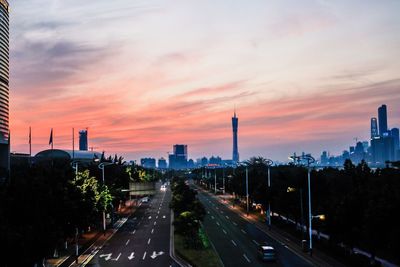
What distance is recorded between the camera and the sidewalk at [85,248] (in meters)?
47.0

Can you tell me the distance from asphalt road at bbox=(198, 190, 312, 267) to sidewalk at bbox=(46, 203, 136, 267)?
14046 millimetres

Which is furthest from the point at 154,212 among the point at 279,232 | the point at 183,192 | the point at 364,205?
the point at 364,205

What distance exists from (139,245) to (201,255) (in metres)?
11.6

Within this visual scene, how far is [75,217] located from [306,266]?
21.6 meters

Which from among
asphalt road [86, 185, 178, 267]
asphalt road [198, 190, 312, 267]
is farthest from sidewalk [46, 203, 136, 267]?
asphalt road [198, 190, 312, 267]

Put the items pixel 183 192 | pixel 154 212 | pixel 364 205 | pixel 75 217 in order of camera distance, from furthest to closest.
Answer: pixel 154 212 → pixel 183 192 → pixel 75 217 → pixel 364 205

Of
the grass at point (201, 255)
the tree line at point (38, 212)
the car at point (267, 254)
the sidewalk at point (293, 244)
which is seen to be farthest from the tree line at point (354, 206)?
the tree line at point (38, 212)

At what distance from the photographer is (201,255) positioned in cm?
4900

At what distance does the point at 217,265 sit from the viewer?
44031 mm

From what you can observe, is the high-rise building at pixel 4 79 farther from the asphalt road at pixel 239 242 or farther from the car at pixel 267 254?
the car at pixel 267 254

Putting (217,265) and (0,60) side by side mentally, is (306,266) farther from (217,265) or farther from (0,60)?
(0,60)

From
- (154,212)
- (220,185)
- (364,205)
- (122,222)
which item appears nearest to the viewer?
(364,205)

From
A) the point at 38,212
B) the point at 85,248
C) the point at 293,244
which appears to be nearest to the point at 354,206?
the point at 293,244

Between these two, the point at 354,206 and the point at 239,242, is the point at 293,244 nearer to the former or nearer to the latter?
the point at 239,242
